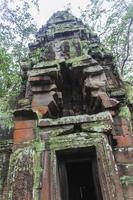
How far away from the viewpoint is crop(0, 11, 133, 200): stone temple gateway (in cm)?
452

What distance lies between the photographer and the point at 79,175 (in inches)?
251

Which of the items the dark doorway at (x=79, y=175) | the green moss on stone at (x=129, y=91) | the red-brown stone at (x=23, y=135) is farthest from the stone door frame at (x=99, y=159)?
the green moss on stone at (x=129, y=91)

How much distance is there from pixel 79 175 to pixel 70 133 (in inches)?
68.4

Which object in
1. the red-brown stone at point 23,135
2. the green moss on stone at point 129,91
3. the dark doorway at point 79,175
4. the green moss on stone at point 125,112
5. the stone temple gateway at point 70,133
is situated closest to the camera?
the stone temple gateway at point 70,133

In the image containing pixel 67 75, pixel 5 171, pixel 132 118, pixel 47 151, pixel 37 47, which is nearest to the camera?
pixel 47 151

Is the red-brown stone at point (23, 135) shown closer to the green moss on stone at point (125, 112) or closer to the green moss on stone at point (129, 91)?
the green moss on stone at point (125, 112)

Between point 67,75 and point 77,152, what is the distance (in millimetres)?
2244

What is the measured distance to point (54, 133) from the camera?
5023 mm

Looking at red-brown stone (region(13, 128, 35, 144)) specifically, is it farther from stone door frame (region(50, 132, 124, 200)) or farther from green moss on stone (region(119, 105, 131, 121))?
green moss on stone (region(119, 105, 131, 121))

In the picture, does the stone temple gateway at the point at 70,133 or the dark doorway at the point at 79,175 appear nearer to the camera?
the stone temple gateway at the point at 70,133

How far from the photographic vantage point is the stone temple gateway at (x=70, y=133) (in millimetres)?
4516

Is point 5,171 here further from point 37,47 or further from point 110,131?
point 37,47

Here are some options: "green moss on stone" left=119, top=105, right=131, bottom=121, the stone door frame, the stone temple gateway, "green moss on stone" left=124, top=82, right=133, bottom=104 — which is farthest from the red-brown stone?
"green moss on stone" left=124, top=82, right=133, bottom=104

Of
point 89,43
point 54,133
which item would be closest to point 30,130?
point 54,133
